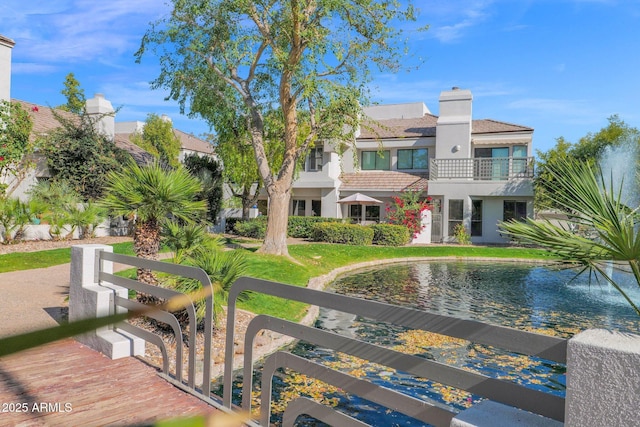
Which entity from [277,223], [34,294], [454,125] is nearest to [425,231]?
[454,125]

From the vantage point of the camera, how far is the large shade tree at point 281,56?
54.5 feet

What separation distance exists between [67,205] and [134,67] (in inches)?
249

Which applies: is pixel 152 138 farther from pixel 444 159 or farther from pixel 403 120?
pixel 444 159

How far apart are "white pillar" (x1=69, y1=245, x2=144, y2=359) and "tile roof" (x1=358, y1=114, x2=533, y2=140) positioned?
88.4 feet

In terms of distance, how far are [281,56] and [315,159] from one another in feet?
59.7

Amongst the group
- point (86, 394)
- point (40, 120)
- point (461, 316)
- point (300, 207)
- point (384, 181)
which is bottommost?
point (461, 316)

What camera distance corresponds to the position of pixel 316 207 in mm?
35031

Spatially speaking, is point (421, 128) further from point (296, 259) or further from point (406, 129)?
point (296, 259)

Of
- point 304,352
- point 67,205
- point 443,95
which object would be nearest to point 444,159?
point 443,95

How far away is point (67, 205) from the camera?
1970cm

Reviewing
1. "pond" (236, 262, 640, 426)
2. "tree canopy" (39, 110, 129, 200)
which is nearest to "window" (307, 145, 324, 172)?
"tree canopy" (39, 110, 129, 200)

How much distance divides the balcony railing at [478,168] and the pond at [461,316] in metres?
9.63

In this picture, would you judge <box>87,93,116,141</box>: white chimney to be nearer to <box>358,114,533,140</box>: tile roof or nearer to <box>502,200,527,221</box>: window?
<box>358,114,533,140</box>: tile roof

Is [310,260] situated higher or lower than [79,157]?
lower
